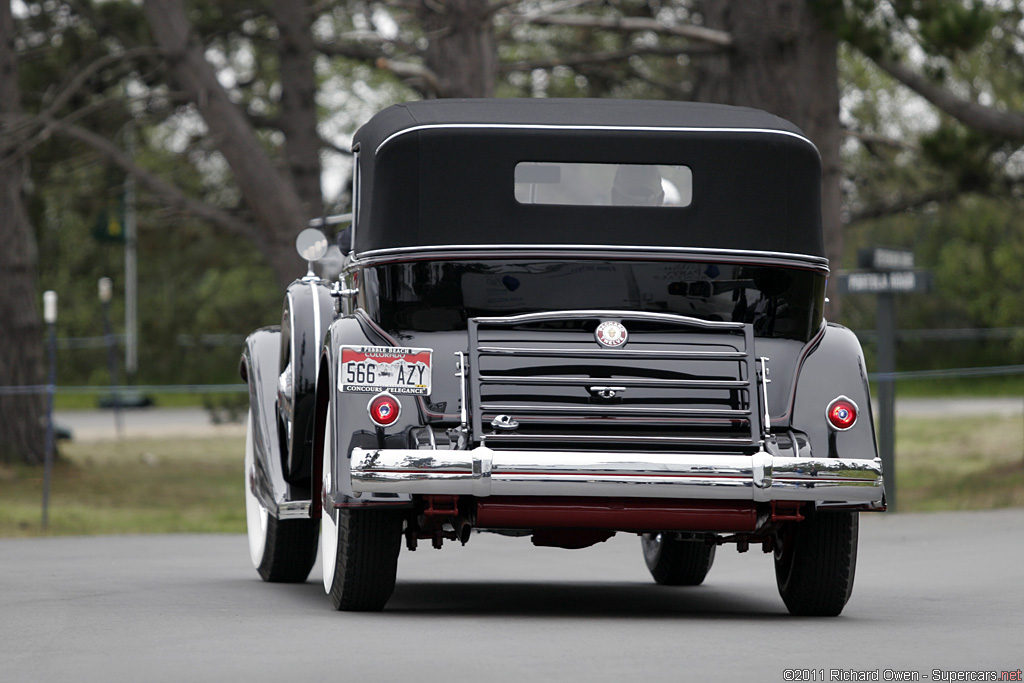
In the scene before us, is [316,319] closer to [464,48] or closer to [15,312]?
[464,48]

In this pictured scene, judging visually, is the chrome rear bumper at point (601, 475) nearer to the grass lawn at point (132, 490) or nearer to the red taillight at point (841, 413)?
the red taillight at point (841, 413)

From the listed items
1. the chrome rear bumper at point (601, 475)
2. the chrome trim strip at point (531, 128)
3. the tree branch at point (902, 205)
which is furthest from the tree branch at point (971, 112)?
the chrome rear bumper at point (601, 475)

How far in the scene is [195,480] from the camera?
2189 cm

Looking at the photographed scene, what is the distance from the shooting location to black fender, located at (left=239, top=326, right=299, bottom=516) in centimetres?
891

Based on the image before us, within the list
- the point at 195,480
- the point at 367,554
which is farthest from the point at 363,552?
the point at 195,480

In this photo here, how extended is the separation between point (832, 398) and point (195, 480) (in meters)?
15.6

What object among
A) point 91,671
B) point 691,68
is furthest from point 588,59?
point 91,671

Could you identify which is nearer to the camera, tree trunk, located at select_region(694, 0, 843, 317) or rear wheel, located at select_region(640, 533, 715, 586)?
rear wheel, located at select_region(640, 533, 715, 586)

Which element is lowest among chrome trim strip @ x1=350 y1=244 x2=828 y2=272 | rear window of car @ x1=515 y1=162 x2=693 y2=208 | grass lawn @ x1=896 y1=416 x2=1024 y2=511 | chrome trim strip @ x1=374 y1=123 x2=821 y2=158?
grass lawn @ x1=896 y1=416 x2=1024 y2=511

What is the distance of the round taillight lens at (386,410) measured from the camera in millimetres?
7094

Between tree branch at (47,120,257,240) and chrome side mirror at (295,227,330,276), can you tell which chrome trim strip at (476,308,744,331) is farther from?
tree branch at (47,120,257,240)

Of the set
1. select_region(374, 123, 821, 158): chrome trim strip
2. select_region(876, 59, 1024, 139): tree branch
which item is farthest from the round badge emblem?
select_region(876, 59, 1024, 139): tree branch

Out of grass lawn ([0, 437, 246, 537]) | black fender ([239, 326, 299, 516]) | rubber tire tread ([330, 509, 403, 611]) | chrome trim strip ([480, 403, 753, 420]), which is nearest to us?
chrome trim strip ([480, 403, 753, 420])

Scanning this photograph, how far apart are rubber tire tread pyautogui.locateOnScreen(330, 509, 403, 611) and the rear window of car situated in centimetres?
158
